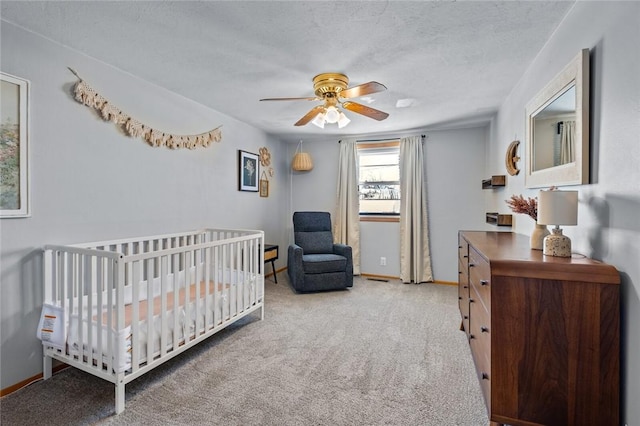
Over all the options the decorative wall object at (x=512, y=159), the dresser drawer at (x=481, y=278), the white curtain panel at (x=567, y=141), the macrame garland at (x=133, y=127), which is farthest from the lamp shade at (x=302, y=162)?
the white curtain panel at (x=567, y=141)

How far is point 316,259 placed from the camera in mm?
3855

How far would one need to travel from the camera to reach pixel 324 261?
150 inches

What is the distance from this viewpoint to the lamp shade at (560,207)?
1.39 meters

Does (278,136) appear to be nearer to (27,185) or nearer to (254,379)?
(27,185)

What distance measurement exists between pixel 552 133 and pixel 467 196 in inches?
96.5

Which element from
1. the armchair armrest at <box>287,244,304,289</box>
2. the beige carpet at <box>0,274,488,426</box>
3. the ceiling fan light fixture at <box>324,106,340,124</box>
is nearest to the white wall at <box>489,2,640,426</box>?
the beige carpet at <box>0,274,488,426</box>

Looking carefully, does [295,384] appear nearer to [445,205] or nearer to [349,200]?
[349,200]

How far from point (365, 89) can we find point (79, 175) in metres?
2.17

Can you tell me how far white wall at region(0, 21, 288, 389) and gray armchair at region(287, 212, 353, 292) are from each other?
1.30 metres

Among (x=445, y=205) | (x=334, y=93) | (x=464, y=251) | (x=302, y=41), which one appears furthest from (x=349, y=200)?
(x=302, y=41)

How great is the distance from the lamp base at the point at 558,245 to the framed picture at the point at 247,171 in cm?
334

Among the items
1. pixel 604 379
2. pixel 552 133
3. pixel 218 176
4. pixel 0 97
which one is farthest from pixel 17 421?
pixel 552 133

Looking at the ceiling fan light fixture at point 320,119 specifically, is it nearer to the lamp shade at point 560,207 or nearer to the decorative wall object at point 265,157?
the decorative wall object at point 265,157

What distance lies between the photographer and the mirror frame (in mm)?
1436
